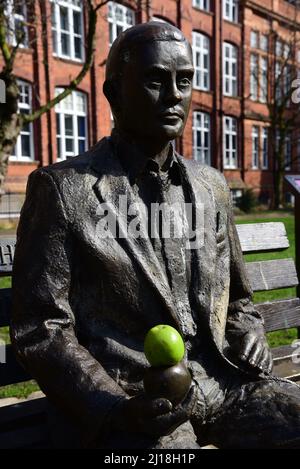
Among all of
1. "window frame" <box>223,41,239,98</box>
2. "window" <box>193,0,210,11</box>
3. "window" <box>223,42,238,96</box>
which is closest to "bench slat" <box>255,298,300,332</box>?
"window" <box>193,0,210,11</box>

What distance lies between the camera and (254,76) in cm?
2761

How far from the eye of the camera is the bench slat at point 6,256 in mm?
3010

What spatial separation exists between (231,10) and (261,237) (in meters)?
25.4

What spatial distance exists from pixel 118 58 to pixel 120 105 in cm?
19

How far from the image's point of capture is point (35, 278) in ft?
6.74

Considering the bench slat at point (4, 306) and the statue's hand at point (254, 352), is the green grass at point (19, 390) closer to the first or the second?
the bench slat at point (4, 306)

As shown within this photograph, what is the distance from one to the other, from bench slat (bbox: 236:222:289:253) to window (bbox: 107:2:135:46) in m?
17.7

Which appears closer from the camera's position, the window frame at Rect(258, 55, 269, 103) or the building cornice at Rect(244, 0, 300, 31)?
the building cornice at Rect(244, 0, 300, 31)

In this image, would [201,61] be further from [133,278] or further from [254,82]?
[133,278]

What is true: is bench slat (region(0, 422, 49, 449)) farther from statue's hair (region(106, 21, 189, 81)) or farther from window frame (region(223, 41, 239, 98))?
window frame (region(223, 41, 239, 98))

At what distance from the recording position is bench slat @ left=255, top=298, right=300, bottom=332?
3.52m

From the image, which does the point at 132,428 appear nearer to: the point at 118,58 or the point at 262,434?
the point at 262,434

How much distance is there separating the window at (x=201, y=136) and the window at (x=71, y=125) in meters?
6.25
